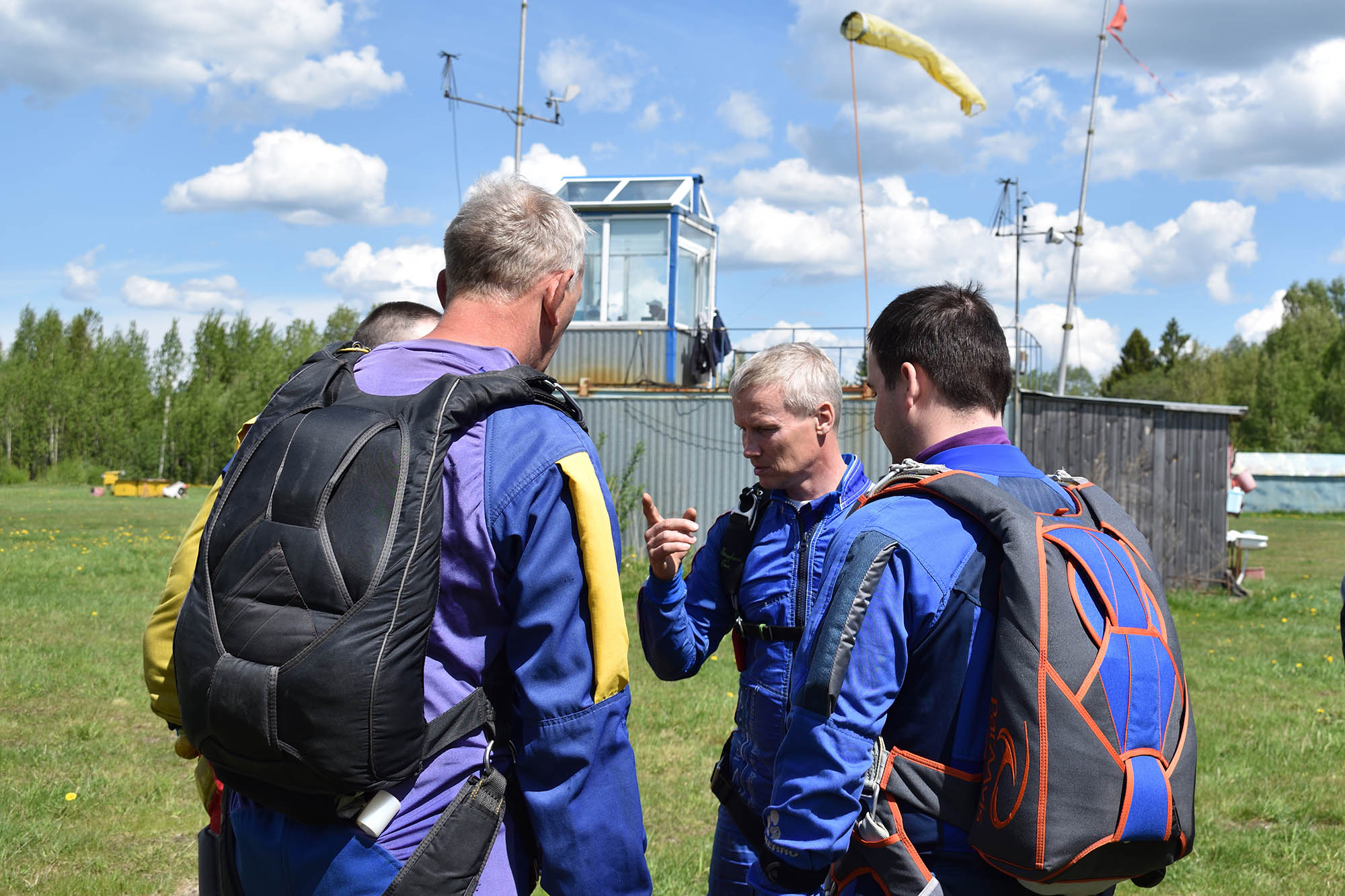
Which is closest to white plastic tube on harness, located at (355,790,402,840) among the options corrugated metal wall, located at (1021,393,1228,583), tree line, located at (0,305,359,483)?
corrugated metal wall, located at (1021,393,1228,583)

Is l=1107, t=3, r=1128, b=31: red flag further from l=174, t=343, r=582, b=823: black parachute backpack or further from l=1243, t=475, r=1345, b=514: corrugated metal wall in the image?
l=1243, t=475, r=1345, b=514: corrugated metal wall

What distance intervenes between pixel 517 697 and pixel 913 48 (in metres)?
13.8

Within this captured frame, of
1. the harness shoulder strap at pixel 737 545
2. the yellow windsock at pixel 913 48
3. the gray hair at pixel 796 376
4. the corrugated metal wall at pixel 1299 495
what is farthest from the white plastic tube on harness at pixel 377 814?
the corrugated metal wall at pixel 1299 495

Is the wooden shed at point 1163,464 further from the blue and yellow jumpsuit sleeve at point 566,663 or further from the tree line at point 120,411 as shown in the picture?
the tree line at point 120,411

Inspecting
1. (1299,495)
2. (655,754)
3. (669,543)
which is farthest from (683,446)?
(1299,495)

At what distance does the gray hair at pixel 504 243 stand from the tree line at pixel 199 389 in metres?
63.5

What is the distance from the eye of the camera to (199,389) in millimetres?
66125

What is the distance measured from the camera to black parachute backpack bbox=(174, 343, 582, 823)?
5.78 feet

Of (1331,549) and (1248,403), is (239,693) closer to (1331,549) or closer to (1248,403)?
(1331,549)

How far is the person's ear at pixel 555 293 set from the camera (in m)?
2.27

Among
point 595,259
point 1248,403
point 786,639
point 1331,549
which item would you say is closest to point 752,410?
point 786,639

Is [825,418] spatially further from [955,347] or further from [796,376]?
[955,347]

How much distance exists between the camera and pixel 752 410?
11.3ft

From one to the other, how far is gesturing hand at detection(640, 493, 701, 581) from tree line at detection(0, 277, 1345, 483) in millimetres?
62871
